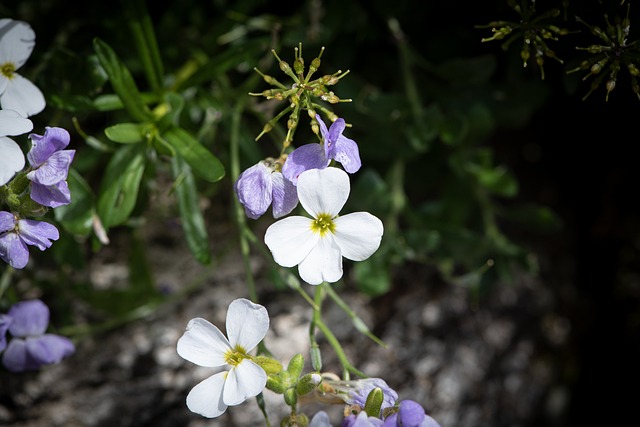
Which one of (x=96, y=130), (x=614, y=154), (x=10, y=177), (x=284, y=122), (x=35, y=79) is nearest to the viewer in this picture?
(x=10, y=177)

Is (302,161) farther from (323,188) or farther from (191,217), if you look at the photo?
(191,217)

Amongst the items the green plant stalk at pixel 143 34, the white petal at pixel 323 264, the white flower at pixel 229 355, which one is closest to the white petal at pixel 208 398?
the white flower at pixel 229 355

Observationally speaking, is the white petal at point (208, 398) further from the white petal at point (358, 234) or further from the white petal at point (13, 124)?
the white petal at point (13, 124)

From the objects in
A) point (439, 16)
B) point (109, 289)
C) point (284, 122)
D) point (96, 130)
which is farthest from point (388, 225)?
point (96, 130)

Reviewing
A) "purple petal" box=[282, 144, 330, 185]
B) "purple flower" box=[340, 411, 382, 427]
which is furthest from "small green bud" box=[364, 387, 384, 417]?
"purple petal" box=[282, 144, 330, 185]

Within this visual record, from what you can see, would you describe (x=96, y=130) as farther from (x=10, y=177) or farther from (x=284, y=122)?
(x=10, y=177)

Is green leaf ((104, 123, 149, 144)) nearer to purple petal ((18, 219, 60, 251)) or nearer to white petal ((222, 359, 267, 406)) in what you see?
purple petal ((18, 219, 60, 251))
